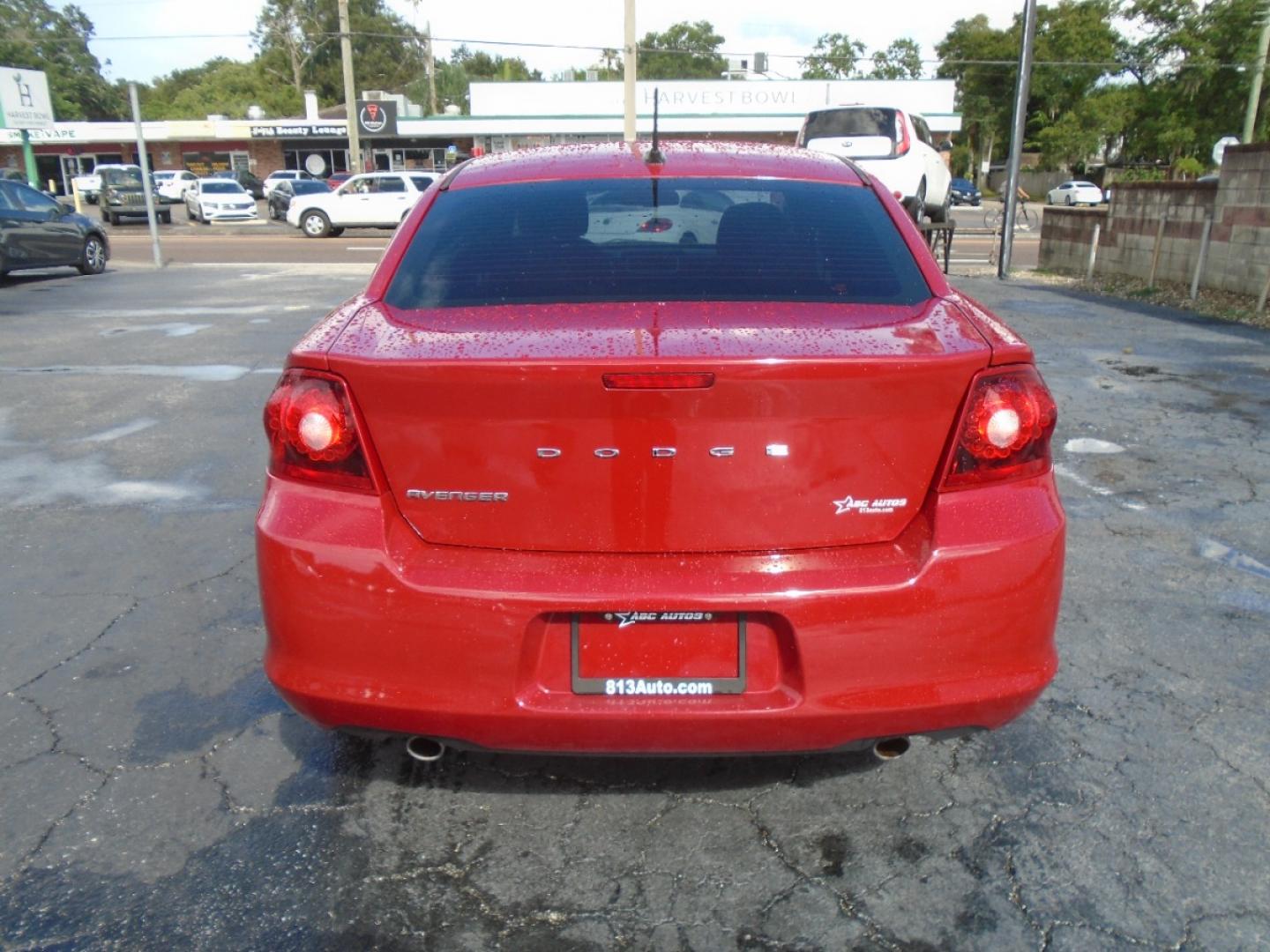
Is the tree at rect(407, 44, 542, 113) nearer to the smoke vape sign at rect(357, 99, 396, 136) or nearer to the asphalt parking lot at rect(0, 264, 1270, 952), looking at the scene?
the smoke vape sign at rect(357, 99, 396, 136)

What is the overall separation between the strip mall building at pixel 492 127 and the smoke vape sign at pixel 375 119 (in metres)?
0.20

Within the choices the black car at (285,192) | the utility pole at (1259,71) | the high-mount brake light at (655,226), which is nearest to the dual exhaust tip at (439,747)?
the high-mount brake light at (655,226)

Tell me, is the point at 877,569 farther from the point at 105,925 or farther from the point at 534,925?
the point at 105,925

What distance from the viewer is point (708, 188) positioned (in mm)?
3072

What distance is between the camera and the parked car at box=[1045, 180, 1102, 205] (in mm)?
42031

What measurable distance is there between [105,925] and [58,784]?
2.25 feet

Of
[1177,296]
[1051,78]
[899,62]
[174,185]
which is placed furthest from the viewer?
[899,62]

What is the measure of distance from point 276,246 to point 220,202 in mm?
13227

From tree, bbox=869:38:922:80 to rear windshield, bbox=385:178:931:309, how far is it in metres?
87.4

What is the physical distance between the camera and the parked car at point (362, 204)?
28.8m

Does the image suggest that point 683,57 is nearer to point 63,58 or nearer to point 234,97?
point 234,97

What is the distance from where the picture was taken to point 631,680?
227 centimetres

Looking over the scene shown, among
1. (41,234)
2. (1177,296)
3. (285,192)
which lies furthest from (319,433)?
(285,192)

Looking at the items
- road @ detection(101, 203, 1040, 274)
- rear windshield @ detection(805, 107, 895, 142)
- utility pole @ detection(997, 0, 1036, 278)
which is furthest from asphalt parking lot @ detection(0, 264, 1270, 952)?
road @ detection(101, 203, 1040, 274)
